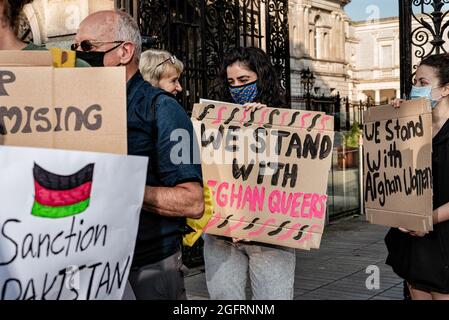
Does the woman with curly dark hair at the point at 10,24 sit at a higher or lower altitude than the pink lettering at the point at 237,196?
higher

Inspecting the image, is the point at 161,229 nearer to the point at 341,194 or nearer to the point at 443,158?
the point at 443,158

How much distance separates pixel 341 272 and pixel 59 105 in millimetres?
5619

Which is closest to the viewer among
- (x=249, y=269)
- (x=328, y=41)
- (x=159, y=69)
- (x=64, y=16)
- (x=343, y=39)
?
(x=249, y=269)

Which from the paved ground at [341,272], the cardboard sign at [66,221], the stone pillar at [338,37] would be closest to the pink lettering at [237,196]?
the cardboard sign at [66,221]

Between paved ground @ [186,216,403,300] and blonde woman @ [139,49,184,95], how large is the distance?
2.46 meters

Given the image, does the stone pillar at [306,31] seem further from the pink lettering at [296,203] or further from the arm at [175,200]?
the arm at [175,200]

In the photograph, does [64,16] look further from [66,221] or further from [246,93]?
[66,221]

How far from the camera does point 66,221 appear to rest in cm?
185

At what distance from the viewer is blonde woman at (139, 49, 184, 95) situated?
4219mm

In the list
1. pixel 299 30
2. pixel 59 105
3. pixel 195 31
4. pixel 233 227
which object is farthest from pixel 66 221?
pixel 299 30

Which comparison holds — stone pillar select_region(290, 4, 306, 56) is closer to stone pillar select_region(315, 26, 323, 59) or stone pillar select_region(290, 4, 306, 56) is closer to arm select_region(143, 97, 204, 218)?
stone pillar select_region(315, 26, 323, 59)

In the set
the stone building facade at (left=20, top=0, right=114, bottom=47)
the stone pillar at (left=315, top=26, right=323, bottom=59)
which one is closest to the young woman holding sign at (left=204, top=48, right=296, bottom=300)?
the stone building facade at (left=20, top=0, right=114, bottom=47)

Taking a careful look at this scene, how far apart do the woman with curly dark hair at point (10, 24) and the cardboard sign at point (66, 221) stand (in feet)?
2.15

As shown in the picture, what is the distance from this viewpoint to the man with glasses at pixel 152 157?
7.73 feet
